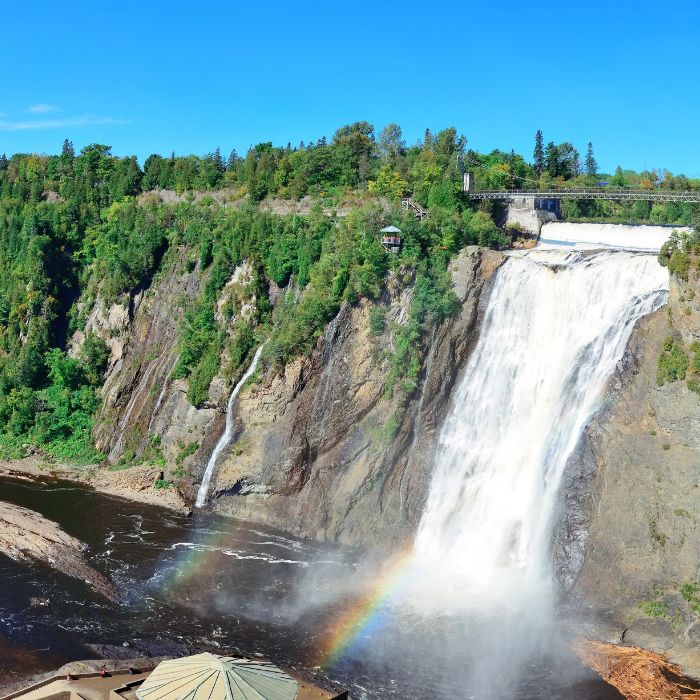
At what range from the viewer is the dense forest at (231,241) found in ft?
166

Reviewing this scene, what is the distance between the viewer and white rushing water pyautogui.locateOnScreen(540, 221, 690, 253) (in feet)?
161

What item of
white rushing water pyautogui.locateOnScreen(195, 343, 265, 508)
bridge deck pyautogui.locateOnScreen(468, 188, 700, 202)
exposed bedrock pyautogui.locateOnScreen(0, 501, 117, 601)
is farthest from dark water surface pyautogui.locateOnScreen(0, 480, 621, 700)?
bridge deck pyautogui.locateOnScreen(468, 188, 700, 202)

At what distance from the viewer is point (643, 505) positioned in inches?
1420

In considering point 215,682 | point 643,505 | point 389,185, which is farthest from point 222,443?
point 215,682

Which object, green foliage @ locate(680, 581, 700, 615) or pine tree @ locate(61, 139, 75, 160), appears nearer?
green foliage @ locate(680, 581, 700, 615)

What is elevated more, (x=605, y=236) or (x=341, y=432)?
(x=605, y=236)

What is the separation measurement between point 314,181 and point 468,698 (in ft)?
148

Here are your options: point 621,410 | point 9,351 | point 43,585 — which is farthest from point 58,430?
point 621,410

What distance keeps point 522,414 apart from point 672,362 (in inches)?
315

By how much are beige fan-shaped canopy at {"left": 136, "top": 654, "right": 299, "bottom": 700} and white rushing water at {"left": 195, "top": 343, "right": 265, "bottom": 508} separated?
2609cm

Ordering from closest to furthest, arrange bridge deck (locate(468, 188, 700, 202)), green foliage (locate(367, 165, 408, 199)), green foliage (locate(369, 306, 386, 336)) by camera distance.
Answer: green foliage (locate(369, 306, 386, 336)), bridge deck (locate(468, 188, 700, 202)), green foliage (locate(367, 165, 408, 199))

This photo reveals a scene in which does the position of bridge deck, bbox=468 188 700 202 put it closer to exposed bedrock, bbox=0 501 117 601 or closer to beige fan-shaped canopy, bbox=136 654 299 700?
exposed bedrock, bbox=0 501 117 601

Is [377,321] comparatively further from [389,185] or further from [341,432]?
[389,185]

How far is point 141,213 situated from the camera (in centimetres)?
7350
